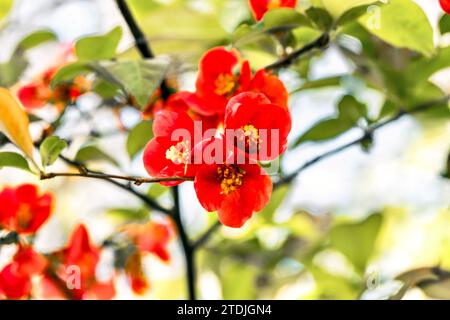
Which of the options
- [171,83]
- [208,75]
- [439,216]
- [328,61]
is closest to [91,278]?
[171,83]

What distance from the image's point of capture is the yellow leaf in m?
0.66

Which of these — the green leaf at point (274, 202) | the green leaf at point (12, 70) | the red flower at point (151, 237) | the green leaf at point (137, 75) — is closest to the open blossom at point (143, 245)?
the red flower at point (151, 237)

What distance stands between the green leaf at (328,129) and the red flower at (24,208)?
14.4 inches

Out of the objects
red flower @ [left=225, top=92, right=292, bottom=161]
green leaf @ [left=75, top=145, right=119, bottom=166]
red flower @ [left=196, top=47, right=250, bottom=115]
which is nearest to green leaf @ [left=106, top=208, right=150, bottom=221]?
green leaf @ [left=75, top=145, right=119, bottom=166]

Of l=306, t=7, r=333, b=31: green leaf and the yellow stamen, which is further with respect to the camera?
l=306, t=7, r=333, b=31: green leaf

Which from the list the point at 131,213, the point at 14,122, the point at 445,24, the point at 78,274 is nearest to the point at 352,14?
the point at 445,24

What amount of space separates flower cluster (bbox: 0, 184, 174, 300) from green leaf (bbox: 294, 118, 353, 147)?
0.33 metres

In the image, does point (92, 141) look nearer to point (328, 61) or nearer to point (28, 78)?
point (28, 78)

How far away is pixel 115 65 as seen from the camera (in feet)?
2.39

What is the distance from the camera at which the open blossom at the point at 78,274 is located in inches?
34.5

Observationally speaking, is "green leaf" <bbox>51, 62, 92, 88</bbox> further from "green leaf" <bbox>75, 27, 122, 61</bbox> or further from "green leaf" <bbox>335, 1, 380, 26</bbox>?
"green leaf" <bbox>335, 1, 380, 26</bbox>

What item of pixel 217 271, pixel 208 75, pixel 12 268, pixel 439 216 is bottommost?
pixel 439 216

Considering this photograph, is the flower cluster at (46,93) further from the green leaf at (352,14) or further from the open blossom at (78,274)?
the green leaf at (352,14)
